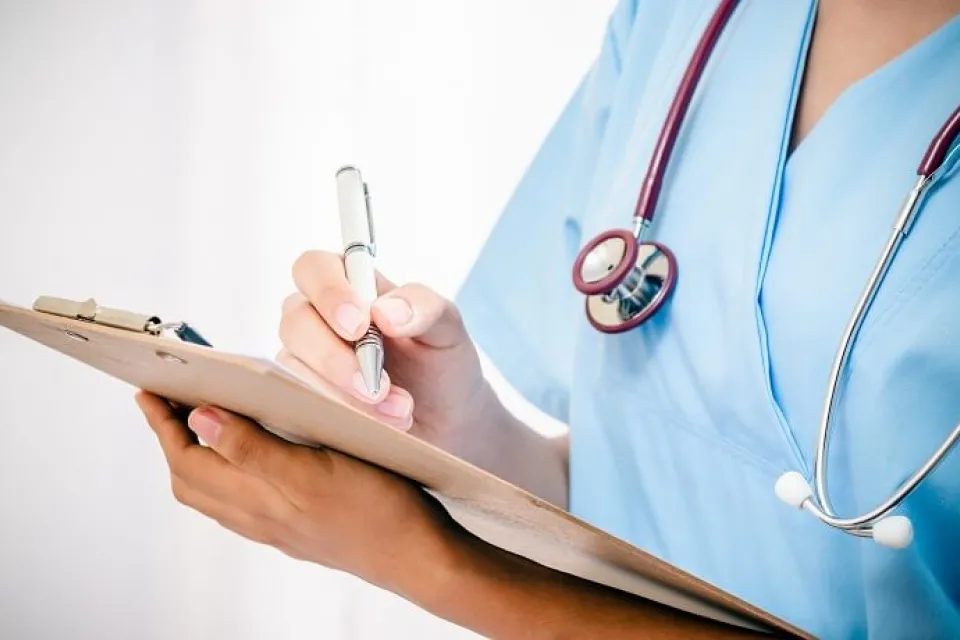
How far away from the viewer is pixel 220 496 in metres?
0.48

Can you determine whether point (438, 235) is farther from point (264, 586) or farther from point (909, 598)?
point (909, 598)

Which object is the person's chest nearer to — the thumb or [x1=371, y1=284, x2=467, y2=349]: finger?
[x1=371, y1=284, x2=467, y2=349]: finger

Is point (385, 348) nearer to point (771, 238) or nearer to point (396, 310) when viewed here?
point (396, 310)

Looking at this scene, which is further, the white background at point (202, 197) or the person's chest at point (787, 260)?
the white background at point (202, 197)

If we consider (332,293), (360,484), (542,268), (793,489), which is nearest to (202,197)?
(542,268)

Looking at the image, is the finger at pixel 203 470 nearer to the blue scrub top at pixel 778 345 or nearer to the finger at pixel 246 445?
the finger at pixel 246 445

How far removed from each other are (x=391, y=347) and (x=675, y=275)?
0.66 ft

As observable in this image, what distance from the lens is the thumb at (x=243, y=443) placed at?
1.39 ft

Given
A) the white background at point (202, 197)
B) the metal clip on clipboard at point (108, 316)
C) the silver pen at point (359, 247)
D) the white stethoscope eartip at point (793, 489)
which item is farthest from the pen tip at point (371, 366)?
the white background at point (202, 197)

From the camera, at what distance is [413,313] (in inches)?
20.5

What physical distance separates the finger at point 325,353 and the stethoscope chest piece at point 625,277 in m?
0.16

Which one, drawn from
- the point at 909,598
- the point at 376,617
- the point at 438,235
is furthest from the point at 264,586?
the point at 909,598

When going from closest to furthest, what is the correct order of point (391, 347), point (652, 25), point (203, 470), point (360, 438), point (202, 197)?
point (360, 438), point (203, 470), point (391, 347), point (652, 25), point (202, 197)

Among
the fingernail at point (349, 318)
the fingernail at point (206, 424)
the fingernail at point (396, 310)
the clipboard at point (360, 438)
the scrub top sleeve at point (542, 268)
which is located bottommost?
the fingernail at point (206, 424)
